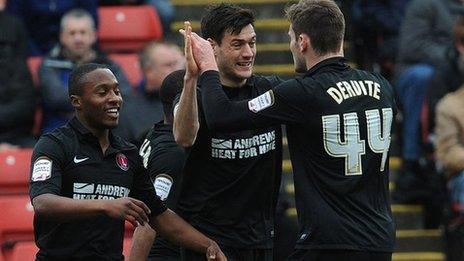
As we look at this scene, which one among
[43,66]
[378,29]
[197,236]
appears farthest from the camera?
[378,29]

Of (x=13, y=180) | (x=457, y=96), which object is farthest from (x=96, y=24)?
(x=457, y=96)

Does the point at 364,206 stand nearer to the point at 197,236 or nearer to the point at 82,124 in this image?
the point at 197,236

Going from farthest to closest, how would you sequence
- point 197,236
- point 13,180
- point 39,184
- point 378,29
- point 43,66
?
point 378,29
point 43,66
point 13,180
point 197,236
point 39,184

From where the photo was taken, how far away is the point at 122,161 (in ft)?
21.2

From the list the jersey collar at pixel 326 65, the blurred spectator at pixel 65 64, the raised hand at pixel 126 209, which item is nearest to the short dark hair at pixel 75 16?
the blurred spectator at pixel 65 64

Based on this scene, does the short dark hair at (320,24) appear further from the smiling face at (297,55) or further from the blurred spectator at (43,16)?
the blurred spectator at (43,16)

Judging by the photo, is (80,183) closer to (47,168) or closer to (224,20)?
(47,168)

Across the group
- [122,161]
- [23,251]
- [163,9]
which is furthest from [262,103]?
[163,9]

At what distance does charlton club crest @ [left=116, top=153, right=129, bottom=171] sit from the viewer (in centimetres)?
644

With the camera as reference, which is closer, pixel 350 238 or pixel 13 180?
pixel 350 238

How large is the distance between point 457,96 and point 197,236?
3.74 m

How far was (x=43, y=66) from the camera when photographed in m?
Answer: 10.1

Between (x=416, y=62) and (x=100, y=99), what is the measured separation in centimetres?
497

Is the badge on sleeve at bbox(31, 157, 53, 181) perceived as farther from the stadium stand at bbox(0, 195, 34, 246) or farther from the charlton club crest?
the stadium stand at bbox(0, 195, 34, 246)
